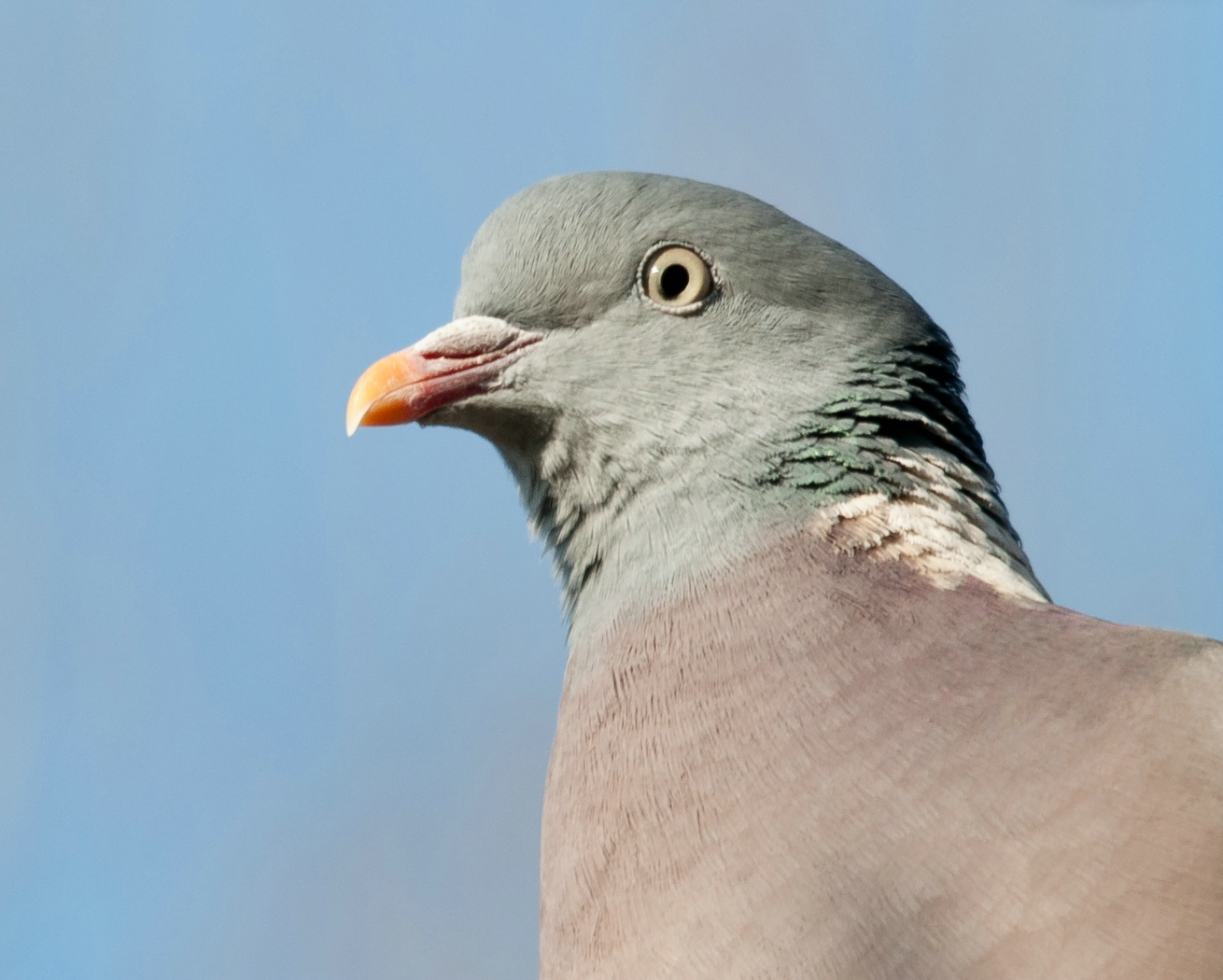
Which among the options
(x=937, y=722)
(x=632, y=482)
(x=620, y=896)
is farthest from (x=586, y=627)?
(x=937, y=722)

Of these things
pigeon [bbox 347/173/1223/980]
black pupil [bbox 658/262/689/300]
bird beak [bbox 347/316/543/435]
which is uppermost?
black pupil [bbox 658/262/689/300]

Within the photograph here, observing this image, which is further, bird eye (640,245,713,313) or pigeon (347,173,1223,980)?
bird eye (640,245,713,313)

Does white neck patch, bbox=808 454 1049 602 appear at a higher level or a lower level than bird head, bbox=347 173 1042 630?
lower

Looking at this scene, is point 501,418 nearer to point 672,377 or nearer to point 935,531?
point 672,377

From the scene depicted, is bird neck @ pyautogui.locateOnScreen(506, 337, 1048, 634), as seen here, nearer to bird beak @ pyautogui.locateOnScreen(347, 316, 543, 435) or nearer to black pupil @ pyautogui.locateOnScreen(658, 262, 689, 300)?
bird beak @ pyautogui.locateOnScreen(347, 316, 543, 435)

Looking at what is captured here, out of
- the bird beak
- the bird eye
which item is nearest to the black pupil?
the bird eye

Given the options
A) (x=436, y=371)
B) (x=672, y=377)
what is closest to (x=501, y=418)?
(x=436, y=371)

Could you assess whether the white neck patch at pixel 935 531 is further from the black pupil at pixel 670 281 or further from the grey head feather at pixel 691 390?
the black pupil at pixel 670 281
